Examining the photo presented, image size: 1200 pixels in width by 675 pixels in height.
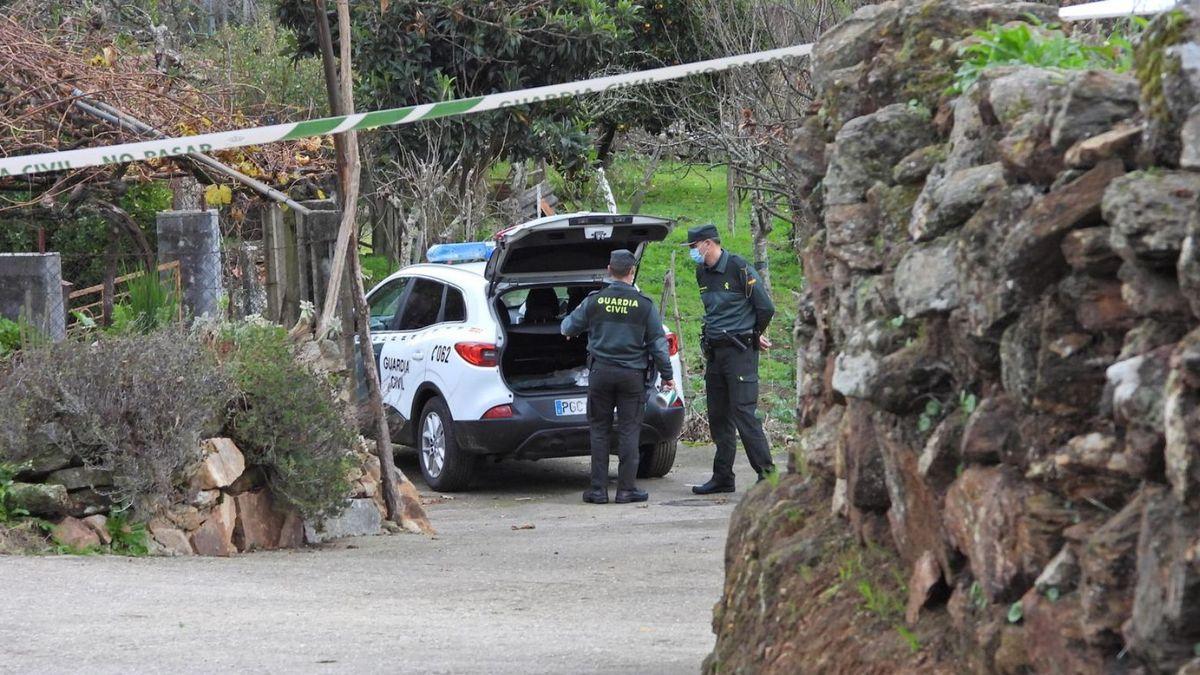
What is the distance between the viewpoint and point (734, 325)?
10.7 meters

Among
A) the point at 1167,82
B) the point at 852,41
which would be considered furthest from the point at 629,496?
the point at 1167,82

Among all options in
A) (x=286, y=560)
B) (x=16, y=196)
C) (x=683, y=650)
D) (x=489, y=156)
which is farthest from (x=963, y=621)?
(x=489, y=156)

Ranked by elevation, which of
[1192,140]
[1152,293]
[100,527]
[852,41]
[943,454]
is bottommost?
[100,527]

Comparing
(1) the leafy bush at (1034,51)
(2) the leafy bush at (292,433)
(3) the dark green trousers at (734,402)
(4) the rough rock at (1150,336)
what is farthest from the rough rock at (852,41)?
(3) the dark green trousers at (734,402)

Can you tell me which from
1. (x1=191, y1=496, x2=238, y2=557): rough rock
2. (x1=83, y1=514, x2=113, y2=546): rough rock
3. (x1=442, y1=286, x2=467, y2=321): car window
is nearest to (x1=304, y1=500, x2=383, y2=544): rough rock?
(x1=191, y1=496, x2=238, y2=557): rough rock

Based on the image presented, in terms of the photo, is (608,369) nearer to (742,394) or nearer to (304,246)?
(742,394)

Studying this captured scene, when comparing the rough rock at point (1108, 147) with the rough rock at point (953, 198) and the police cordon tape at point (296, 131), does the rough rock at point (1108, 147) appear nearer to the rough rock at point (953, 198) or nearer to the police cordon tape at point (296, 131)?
the rough rock at point (953, 198)

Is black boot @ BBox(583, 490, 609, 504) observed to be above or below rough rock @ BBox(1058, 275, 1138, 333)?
below

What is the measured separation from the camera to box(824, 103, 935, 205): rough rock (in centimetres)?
452

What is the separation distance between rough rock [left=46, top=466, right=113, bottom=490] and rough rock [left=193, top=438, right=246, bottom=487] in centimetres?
48

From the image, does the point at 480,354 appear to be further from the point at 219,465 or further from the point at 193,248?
the point at 193,248

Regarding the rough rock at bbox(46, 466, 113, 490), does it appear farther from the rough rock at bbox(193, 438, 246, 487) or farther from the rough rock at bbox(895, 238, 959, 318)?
the rough rock at bbox(895, 238, 959, 318)

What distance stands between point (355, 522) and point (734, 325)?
10.0 feet

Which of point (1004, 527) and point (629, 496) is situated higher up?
point (1004, 527)
